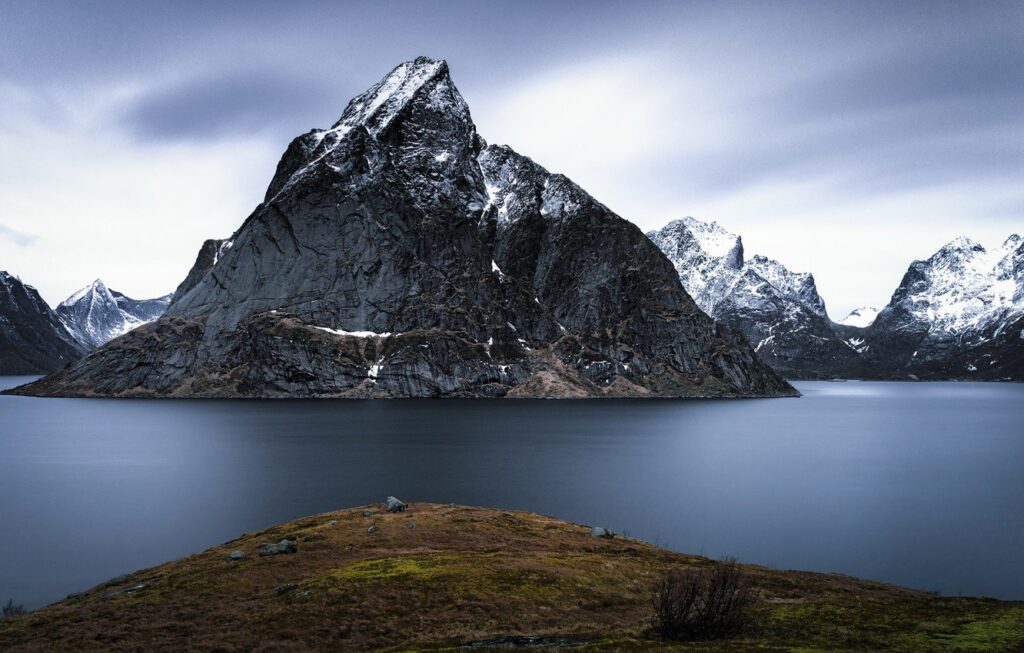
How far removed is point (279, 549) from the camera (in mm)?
42219

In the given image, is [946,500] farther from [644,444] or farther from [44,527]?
[44,527]

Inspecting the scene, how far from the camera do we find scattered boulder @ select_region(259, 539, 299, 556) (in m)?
41.8

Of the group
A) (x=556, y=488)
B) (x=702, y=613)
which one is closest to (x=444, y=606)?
(x=702, y=613)

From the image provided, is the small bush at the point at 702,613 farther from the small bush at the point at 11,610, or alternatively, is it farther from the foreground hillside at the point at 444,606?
the small bush at the point at 11,610

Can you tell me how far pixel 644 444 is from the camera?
125 metres

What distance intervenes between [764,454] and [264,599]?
327 feet

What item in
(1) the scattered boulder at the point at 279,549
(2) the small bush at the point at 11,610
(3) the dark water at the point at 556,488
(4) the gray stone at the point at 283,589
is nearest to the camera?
(4) the gray stone at the point at 283,589

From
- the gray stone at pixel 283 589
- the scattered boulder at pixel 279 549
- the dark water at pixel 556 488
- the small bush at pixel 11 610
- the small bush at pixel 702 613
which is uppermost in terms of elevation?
the small bush at pixel 702 613

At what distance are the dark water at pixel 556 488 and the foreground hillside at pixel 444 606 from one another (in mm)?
12918

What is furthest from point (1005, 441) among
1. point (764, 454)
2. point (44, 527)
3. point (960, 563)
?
point (44, 527)

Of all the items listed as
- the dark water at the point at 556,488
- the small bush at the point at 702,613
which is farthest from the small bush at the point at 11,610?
the small bush at the point at 702,613

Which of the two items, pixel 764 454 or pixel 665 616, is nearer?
pixel 665 616

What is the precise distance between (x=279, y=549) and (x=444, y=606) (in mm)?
15495

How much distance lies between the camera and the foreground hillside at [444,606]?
26.9m
